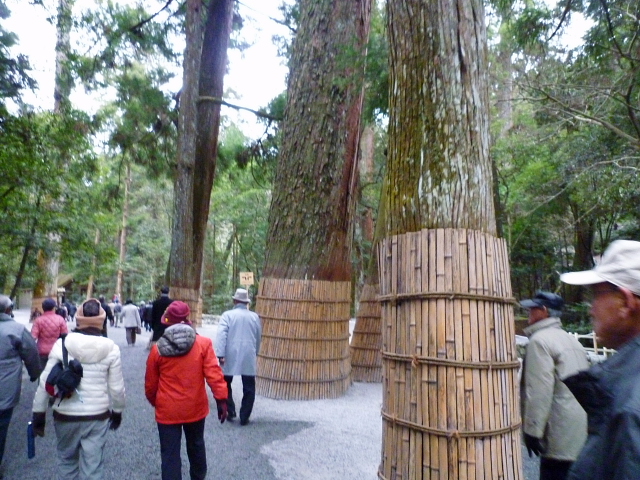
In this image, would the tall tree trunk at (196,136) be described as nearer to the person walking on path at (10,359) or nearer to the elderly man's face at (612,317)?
the person walking on path at (10,359)

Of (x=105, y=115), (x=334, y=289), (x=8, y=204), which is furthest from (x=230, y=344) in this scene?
(x=105, y=115)

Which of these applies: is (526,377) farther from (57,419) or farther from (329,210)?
(329,210)

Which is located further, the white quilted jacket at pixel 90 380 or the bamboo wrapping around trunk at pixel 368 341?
the bamboo wrapping around trunk at pixel 368 341

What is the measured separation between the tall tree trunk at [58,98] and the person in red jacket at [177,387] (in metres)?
10.3

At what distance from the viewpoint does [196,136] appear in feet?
38.9

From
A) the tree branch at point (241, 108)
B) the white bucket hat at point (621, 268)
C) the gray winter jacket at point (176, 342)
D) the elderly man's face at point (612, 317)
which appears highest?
the tree branch at point (241, 108)

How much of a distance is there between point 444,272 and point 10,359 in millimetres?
4228

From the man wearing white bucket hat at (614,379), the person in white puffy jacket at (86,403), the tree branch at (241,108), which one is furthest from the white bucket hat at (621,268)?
the tree branch at (241,108)

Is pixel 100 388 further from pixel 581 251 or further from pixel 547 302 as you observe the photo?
pixel 581 251

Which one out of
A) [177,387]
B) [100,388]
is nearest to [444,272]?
[177,387]

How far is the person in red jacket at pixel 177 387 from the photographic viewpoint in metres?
4.47

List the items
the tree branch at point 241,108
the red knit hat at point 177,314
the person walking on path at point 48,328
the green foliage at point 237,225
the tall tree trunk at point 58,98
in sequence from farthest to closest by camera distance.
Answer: the green foliage at point 237,225 < the tall tree trunk at point 58,98 < the tree branch at point 241,108 < the person walking on path at point 48,328 < the red knit hat at point 177,314

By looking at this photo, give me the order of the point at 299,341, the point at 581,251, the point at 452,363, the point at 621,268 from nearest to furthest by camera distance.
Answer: the point at 621,268 < the point at 452,363 < the point at 299,341 < the point at 581,251

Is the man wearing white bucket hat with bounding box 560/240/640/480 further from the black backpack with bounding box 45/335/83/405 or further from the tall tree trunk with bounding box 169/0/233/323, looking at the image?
the tall tree trunk with bounding box 169/0/233/323
